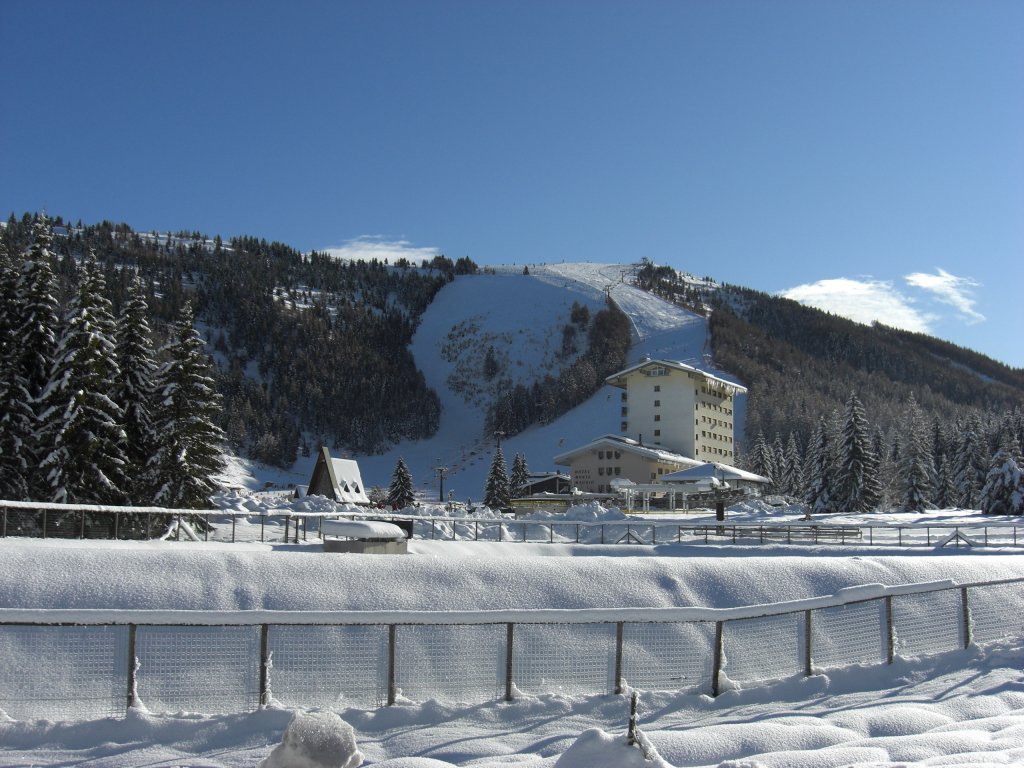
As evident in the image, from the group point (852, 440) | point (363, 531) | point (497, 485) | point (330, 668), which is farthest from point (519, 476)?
point (330, 668)

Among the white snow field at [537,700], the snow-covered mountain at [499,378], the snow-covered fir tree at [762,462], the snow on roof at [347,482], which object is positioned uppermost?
the snow-covered mountain at [499,378]

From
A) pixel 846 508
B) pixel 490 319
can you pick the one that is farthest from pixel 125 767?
pixel 490 319

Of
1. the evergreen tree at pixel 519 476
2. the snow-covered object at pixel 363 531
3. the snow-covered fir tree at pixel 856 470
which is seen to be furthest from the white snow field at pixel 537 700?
the evergreen tree at pixel 519 476

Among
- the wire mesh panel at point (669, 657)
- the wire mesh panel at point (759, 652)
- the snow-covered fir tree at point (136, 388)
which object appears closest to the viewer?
the wire mesh panel at point (669, 657)

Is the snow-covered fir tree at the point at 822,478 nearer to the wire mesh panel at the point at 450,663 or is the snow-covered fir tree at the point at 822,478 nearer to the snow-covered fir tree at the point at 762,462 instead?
the snow-covered fir tree at the point at 762,462

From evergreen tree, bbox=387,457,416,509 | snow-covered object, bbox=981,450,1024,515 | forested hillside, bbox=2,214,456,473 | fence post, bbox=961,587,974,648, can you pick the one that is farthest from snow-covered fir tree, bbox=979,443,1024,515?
forested hillside, bbox=2,214,456,473

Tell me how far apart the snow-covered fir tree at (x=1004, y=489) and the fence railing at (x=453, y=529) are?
1263 cm

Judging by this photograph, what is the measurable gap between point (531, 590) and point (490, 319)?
18093cm

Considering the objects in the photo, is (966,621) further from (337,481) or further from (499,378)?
(499,378)

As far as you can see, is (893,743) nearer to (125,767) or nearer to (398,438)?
(125,767)

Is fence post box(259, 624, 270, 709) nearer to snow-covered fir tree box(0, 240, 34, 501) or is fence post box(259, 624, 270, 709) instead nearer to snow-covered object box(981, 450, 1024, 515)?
snow-covered fir tree box(0, 240, 34, 501)

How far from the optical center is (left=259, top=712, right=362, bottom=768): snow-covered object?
6.54 metres

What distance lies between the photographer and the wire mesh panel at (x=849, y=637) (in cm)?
1317

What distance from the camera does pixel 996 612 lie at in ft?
52.5
